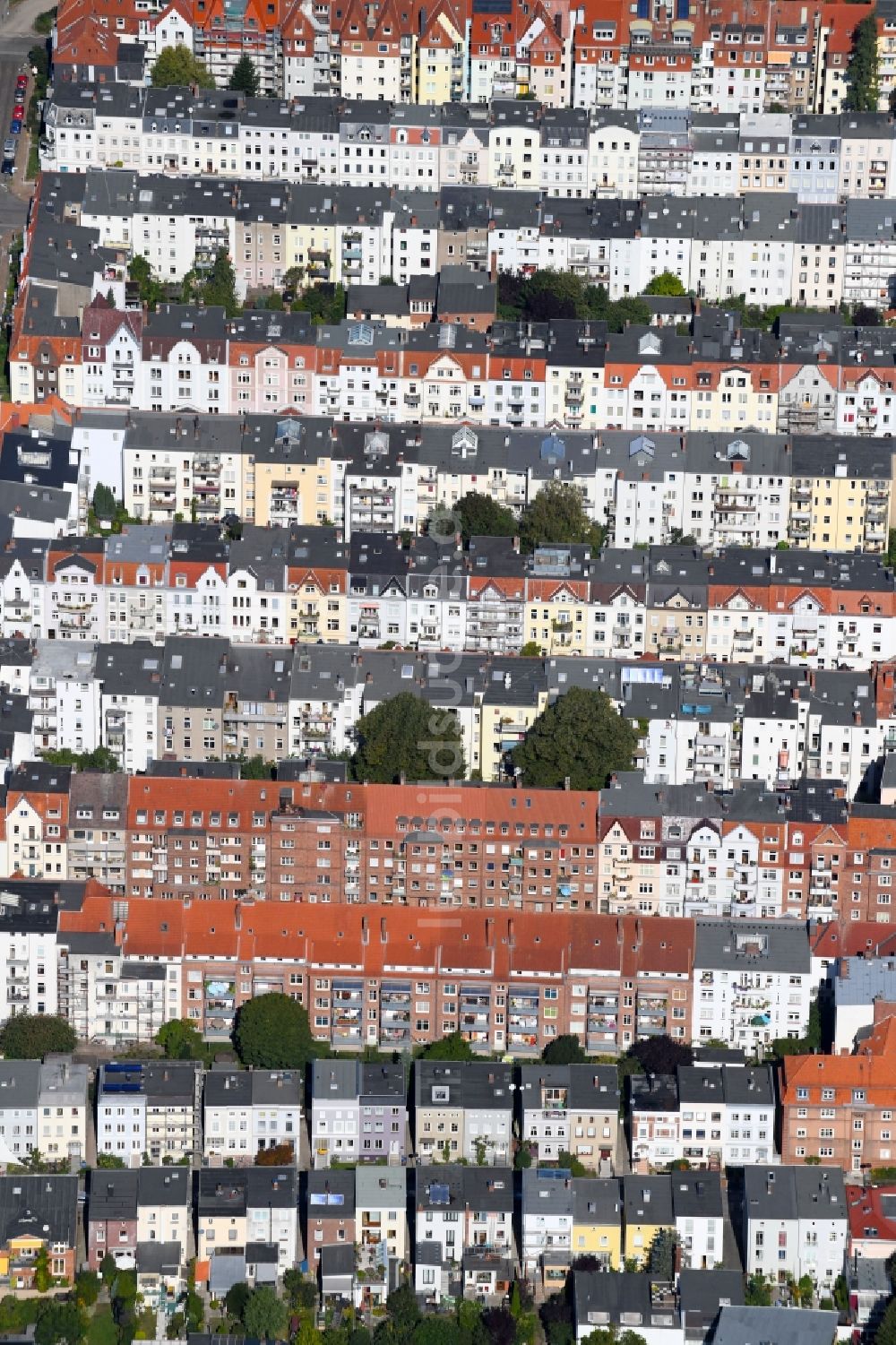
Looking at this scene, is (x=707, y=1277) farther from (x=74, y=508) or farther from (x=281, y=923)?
(x=74, y=508)

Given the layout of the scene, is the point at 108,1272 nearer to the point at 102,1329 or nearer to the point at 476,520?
the point at 102,1329

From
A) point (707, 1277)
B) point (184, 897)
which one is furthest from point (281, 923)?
point (707, 1277)

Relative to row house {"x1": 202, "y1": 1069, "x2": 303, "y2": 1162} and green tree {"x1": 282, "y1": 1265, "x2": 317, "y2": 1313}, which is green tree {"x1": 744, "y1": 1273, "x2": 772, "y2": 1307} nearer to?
green tree {"x1": 282, "y1": 1265, "x2": 317, "y2": 1313}

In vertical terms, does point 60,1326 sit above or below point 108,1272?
below

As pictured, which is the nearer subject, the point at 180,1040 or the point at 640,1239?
the point at 640,1239

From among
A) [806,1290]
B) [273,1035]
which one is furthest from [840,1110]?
[273,1035]

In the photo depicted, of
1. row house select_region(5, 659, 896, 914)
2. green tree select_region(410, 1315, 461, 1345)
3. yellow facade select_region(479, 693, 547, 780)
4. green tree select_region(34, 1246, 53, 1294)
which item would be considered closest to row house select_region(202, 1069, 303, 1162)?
Answer: green tree select_region(34, 1246, 53, 1294)

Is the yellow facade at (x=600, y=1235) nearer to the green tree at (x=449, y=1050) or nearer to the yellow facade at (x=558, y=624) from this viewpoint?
the green tree at (x=449, y=1050)
